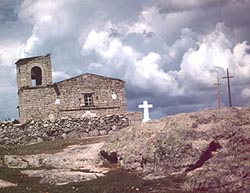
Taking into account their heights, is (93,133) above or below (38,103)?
below

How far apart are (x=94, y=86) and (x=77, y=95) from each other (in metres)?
2.14

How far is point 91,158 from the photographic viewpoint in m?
28.3

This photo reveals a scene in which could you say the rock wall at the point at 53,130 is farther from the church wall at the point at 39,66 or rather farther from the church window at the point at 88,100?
the church wall at the point at 39,66

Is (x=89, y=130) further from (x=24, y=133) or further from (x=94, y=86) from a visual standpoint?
(x=94, y=86)

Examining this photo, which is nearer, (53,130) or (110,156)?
(110,156)

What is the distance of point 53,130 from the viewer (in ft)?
147

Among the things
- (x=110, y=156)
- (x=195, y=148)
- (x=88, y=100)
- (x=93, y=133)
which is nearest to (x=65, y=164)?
(x=110, y=156)

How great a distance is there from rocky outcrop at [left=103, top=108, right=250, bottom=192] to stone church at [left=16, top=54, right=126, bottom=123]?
25946 mm

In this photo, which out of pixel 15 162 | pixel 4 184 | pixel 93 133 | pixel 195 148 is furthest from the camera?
pixel 93 133

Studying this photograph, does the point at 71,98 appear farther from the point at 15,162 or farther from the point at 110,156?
the point at 110,156

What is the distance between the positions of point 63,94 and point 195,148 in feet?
108

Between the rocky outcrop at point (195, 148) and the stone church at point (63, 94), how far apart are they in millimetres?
25946

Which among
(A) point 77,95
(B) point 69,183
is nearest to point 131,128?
(B) point 69,183

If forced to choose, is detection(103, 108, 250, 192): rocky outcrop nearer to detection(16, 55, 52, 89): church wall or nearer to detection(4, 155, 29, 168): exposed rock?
detection(4, 155, 29, 168): exposed rock
